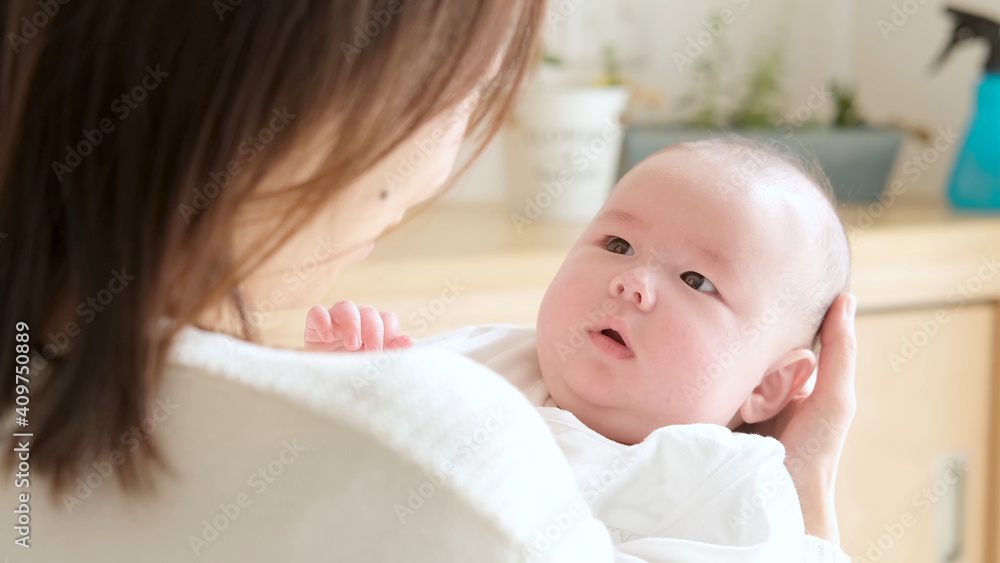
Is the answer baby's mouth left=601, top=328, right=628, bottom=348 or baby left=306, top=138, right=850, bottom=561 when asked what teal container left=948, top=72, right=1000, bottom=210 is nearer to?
baby left=306, top=138, right=850, bottom=561

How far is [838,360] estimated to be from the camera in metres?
0.86

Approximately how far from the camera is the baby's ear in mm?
897

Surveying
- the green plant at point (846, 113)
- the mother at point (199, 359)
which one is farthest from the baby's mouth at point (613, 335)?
the green plant at point (846, 113)

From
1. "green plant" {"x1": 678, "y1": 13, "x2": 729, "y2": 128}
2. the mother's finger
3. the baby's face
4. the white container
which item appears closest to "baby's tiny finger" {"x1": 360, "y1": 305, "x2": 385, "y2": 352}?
the baby's face

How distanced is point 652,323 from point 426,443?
0.44m

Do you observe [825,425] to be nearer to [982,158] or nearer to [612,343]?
[612,343]

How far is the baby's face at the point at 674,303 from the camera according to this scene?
32.4 inches

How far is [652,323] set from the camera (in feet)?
2.69

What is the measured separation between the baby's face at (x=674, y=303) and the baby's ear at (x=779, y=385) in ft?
0.05

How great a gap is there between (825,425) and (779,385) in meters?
0.10

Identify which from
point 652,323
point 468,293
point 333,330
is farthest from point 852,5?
point 333,330

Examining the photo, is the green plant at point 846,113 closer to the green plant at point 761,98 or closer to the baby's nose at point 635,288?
the green plant at point 761,98

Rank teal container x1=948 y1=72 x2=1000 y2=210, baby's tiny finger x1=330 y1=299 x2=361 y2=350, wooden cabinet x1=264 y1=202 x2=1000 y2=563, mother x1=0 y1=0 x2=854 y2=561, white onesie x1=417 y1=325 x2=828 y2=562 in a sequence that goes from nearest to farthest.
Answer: mother x1=0 y1=0 x2=854 y2=561
white onesie x1=417 y1=325 x2=828 y2=562
baby's tiny finger x1=330 y1=299 x2=361 y2=350
wooden cabinet x1=264 y1=202 x2=1000 y2=563
teal container x1=948 y1=72 x2=1000 y2=210

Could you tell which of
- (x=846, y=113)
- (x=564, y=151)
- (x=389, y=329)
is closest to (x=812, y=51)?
(x=846, y=113)
